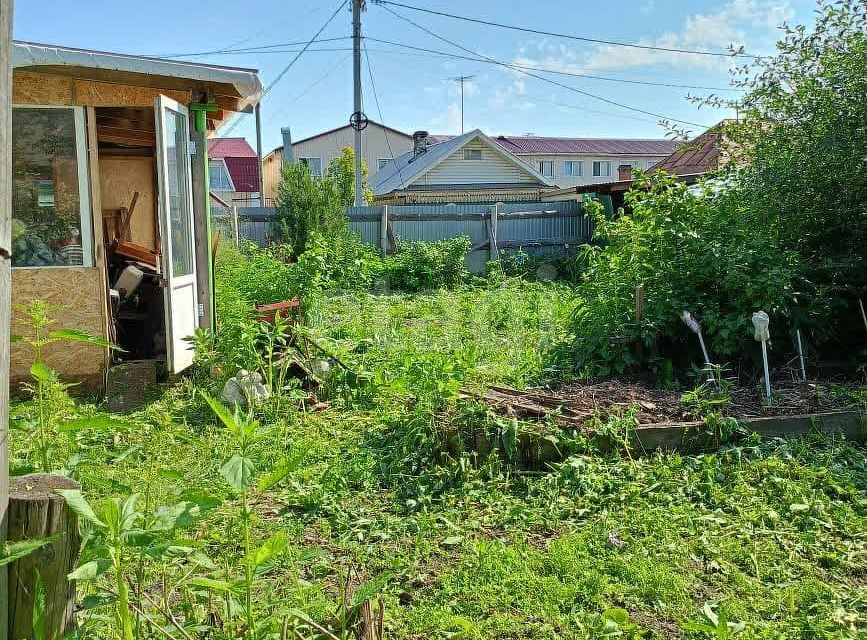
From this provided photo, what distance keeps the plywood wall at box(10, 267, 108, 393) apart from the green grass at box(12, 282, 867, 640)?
1356 mm

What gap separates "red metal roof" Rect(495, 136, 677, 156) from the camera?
42.7 meters

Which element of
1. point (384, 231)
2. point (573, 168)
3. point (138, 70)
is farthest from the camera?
point (573, 168)

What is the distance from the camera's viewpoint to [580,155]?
43125mm

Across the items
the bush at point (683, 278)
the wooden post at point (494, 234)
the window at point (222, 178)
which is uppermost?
the window at point (222, 178)

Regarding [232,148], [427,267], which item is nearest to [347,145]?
[232,148]

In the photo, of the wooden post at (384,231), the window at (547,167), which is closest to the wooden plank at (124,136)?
the wooden post at (384,231)

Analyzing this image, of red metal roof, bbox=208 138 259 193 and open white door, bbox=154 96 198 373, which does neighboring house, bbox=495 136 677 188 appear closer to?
red metal roof, bbox=208 138 259 193

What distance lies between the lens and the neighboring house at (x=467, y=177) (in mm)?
28031

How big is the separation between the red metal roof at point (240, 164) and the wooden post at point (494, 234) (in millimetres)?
31223

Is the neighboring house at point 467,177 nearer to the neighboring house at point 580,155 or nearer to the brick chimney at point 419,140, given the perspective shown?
the brick chimney at point 419,140

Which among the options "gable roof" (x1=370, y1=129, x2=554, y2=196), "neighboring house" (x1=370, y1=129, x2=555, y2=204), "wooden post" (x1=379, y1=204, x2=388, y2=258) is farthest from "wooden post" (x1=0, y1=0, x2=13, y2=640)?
"gable roof" (x1=370, y1=129, x2=554, y2=196)

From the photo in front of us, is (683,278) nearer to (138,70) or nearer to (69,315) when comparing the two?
(138,70)

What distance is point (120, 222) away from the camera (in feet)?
31.7

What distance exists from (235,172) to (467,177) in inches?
902
